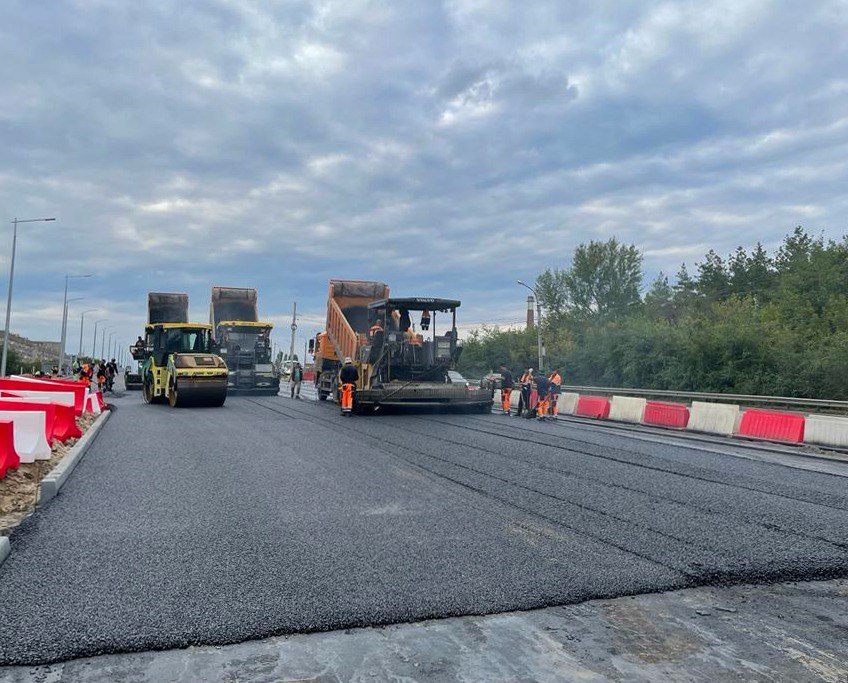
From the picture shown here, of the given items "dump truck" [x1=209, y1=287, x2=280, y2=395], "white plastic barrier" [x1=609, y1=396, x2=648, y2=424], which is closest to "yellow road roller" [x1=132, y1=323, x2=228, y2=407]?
"dump truck" [x1=209, y1=287, x2=280, y2=395]

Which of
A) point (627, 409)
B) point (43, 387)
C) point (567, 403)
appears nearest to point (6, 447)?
point (43, 387)

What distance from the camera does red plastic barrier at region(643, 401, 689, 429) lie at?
18797 millimetres

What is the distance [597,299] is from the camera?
62.0 metres

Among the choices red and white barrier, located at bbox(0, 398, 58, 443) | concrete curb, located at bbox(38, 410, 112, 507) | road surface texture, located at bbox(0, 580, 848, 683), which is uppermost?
red and white barrier, located at bbox(0, 398, 58, 443)

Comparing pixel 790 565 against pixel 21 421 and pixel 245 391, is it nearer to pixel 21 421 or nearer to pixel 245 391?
pixel 21 421

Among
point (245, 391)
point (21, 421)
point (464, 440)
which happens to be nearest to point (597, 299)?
point (245, 391)

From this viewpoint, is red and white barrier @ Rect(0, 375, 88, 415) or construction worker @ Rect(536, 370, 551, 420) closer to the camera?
red and white barrier @ Rect(0, 375, 88, 415)

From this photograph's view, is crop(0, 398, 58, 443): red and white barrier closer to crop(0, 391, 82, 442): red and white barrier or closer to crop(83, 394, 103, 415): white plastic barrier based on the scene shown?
crop(0, 391, 82, 442): red and white barrier

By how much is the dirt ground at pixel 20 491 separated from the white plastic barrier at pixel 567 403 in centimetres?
1697

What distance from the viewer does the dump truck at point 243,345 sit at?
31.1m

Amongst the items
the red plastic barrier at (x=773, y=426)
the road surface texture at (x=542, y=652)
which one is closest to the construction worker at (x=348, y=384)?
the red plastic barrier at (x=773, y=426)

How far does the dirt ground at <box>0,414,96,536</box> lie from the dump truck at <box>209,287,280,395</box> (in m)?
20.9

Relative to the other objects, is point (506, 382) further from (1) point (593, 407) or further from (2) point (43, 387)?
(2) point (43, 387)

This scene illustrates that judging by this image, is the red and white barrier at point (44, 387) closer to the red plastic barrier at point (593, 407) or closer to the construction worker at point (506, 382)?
the construction worker at point (506, 382)
